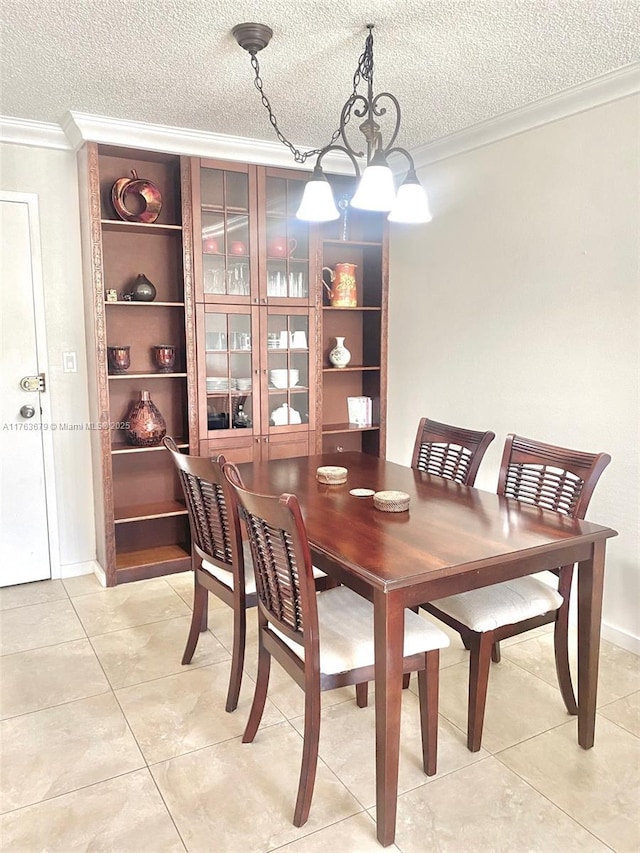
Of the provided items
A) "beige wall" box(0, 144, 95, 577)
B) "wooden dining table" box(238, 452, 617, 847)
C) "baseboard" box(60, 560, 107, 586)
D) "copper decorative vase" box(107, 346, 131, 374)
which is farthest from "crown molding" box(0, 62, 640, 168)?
"baseboard" box(60, 560, 107, 586)

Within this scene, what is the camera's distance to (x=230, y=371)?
363cm

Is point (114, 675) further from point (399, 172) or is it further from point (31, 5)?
point (399, 172)

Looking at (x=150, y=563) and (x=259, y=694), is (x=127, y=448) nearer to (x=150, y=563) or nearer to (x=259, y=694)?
(x=150, y=563)

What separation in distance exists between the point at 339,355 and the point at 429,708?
255 centimetres

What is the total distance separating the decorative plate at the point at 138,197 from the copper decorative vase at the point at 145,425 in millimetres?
944

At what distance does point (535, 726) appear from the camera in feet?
7.26

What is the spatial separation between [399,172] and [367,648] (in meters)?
3.13

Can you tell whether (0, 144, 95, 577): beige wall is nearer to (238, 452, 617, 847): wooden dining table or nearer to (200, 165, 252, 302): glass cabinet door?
(200, 165, 252, 302): glass cabinet door

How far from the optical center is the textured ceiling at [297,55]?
2.06 m

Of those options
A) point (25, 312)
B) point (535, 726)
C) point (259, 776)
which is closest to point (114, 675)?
point (259, 776)

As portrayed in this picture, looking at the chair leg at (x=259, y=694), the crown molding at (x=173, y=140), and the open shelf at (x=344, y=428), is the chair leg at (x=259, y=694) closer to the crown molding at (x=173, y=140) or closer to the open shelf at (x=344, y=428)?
the open shelf at (x=344, y=428)

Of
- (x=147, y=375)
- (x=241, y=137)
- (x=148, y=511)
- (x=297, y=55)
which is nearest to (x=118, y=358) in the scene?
(x=147, y=375)

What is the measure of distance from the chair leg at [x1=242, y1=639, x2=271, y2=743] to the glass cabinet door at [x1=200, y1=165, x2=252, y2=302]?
2068 millimetres

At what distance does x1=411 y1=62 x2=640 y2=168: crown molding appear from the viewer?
2.57m
